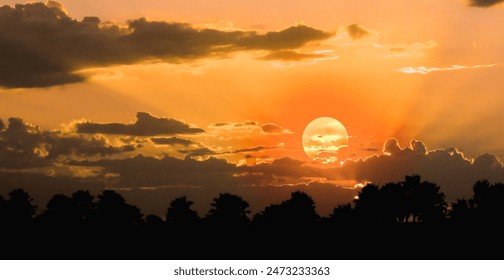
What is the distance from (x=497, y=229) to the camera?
198 m

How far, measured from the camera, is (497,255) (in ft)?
545
